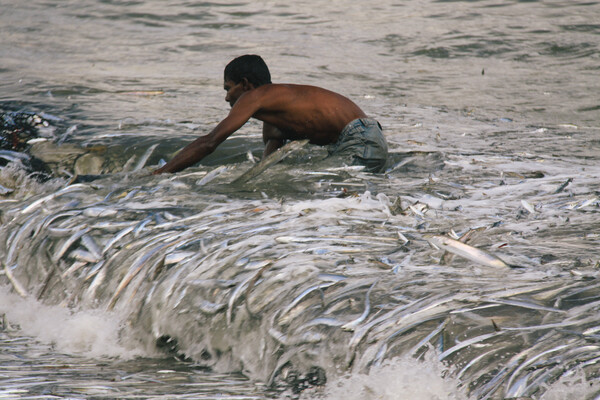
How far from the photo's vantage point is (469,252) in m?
3.37

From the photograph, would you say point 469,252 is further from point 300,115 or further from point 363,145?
point 300,115

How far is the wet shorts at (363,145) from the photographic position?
5410 mm

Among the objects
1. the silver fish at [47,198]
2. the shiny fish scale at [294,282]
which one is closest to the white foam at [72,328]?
the shiny fish scale at [294,282]

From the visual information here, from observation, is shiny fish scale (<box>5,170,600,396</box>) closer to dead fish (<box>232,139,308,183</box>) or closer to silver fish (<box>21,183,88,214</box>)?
silver fish (<box>21,183,88,214</box>)

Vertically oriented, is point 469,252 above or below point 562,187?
above

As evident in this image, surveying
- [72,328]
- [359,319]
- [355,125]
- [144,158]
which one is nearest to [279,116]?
[355,125]

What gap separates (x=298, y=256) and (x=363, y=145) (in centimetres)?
202

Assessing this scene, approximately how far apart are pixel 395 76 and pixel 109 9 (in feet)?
18.4

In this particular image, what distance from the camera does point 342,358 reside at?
2785mm

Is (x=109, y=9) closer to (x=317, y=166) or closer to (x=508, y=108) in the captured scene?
(x=508, y=108)

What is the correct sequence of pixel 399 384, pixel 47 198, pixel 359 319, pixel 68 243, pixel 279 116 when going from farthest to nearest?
pixel 279 116, pixel 47 198, pixel 68 243, pixel 359 319, pixel 399 384

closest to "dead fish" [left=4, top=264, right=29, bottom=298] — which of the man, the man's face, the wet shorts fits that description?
the man

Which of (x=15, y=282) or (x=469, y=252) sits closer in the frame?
(x=469, y=252)

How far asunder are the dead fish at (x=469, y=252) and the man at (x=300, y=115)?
195cm
